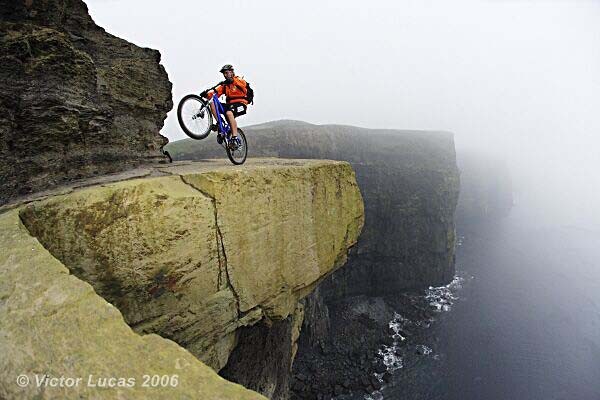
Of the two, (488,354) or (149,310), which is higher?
(149,310)

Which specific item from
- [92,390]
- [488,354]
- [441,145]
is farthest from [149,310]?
[441,145]

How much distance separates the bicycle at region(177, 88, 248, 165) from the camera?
9484 millimetres

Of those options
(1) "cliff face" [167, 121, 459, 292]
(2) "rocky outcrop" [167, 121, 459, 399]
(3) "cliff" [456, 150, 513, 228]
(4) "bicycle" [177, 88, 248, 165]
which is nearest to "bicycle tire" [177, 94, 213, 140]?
(4) "bicycle" [177, 88, 248, 165]

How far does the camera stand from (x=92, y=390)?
233 cm

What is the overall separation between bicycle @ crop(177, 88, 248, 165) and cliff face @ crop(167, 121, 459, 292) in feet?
137

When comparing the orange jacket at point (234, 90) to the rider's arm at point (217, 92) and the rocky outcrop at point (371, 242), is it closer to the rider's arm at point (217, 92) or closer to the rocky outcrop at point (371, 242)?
the rider's arm at point (217, 92)

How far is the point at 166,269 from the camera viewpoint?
6.38m

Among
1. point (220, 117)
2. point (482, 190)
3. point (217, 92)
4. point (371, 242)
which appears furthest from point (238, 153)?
point (482, 190)

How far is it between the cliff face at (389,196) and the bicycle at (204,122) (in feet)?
137

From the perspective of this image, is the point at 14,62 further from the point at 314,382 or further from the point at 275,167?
the point at 314,382

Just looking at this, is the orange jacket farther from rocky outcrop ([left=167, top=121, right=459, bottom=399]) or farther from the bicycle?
rocky outcrop ([left=167, top=121, right=459, bottom=399])

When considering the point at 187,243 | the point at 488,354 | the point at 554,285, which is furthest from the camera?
the point at 554,285

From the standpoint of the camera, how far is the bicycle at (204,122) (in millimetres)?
9484

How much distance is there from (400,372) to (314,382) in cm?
1004
